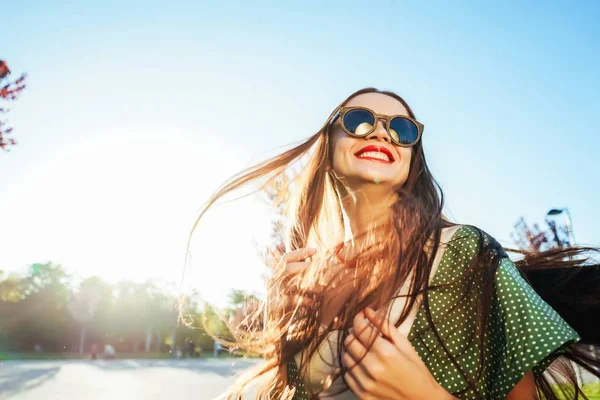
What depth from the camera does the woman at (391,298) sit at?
140 cm

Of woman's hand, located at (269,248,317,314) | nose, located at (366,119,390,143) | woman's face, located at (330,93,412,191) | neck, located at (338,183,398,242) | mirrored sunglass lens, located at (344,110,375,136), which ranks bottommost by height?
woman's hand, located at (269,248,317,314)

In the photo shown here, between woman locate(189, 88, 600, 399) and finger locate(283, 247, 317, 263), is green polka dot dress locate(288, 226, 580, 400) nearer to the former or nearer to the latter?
woman locate(189, 88, 600, 399)

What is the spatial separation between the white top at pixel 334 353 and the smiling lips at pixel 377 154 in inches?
19.4

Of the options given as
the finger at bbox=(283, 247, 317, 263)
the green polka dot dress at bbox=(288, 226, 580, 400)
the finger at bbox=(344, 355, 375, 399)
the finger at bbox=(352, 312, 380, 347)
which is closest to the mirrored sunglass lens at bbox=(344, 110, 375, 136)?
the finger at bbox=(283, 247, 317, 263)

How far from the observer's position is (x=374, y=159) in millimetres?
2162

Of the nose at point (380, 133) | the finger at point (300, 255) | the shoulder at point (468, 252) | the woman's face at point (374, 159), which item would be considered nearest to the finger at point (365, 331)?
the shoulder at point (468, 252)

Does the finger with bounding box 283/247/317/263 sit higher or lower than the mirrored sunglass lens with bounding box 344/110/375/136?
lower

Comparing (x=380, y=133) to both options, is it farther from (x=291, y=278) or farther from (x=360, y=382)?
(x=360, y=382)

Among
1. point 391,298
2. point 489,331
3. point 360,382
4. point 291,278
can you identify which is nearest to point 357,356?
point 360,382

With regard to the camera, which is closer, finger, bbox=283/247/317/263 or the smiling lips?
finger, bbox=283/247/317/263

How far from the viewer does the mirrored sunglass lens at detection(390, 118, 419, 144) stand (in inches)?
85.7

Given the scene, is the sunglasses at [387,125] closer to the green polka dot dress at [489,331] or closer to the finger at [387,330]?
the green polka dot dress at [489,331]

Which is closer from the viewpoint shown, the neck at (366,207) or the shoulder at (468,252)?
the shoulder at (468,252)

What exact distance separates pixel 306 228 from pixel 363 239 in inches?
21.7
